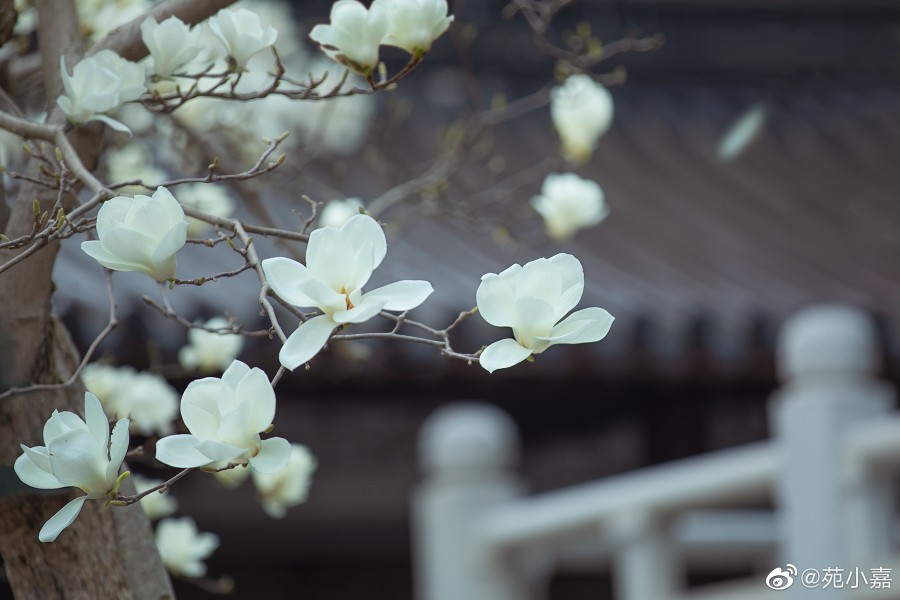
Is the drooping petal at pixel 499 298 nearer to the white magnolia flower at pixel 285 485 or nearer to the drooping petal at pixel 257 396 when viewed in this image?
the drooping petal at pixel 257 396

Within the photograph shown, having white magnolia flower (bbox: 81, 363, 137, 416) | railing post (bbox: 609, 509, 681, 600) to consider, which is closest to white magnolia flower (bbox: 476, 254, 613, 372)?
white magnolia flower (bbox: 81, 363, 137, 416)

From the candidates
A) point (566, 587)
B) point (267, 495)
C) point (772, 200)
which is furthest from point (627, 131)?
point (267, 495)

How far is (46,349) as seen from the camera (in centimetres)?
102

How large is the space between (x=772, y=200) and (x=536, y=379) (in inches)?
55.3

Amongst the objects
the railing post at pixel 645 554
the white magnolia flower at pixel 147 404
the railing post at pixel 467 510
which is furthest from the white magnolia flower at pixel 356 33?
the railing post at pixel 467 510

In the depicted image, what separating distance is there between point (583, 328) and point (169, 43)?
0.45 meters

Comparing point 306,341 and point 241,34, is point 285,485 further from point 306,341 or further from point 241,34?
point 306,341

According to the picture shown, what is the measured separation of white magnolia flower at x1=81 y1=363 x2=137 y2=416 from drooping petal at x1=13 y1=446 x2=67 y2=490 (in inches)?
22.7

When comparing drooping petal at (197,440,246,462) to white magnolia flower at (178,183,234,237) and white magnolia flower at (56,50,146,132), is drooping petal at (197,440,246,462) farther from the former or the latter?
white magnolia flower at (178,183,234,237)

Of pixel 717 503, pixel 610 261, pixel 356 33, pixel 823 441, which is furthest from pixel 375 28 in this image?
pixel 610 261

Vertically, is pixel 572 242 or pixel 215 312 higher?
pixel 572 242

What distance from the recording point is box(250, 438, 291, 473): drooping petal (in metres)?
0.76

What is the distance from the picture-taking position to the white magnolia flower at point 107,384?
1396mm

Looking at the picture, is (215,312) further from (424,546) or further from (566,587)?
(566,587)
